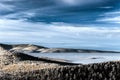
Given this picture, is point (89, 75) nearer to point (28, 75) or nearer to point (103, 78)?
point (103, 78)

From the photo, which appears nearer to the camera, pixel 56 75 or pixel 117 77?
pixel 117 77

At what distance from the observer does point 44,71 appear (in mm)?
24578

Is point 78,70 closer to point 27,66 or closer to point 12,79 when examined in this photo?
point 12,79

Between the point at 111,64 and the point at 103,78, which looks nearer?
the point at 103,78

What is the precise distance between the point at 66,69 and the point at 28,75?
2.35 meters

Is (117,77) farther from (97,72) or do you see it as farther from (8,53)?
(8,53)

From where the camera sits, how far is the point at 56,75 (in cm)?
2355

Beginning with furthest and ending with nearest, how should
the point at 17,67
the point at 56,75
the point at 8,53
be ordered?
the point at 8,53, the point at 17,67, the point at 56,75

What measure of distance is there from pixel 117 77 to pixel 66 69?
336 centimetres

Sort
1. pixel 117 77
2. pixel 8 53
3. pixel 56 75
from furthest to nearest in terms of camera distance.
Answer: pixel 8 53 < pixel 56 75 < pixel 117 77

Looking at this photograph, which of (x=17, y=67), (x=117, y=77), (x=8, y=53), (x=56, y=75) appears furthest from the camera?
(x=8, y=53)

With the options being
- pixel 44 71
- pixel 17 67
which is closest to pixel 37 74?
pixel 44 71

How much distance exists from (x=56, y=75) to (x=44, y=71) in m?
1.27

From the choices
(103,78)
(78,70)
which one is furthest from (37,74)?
(103,78)
